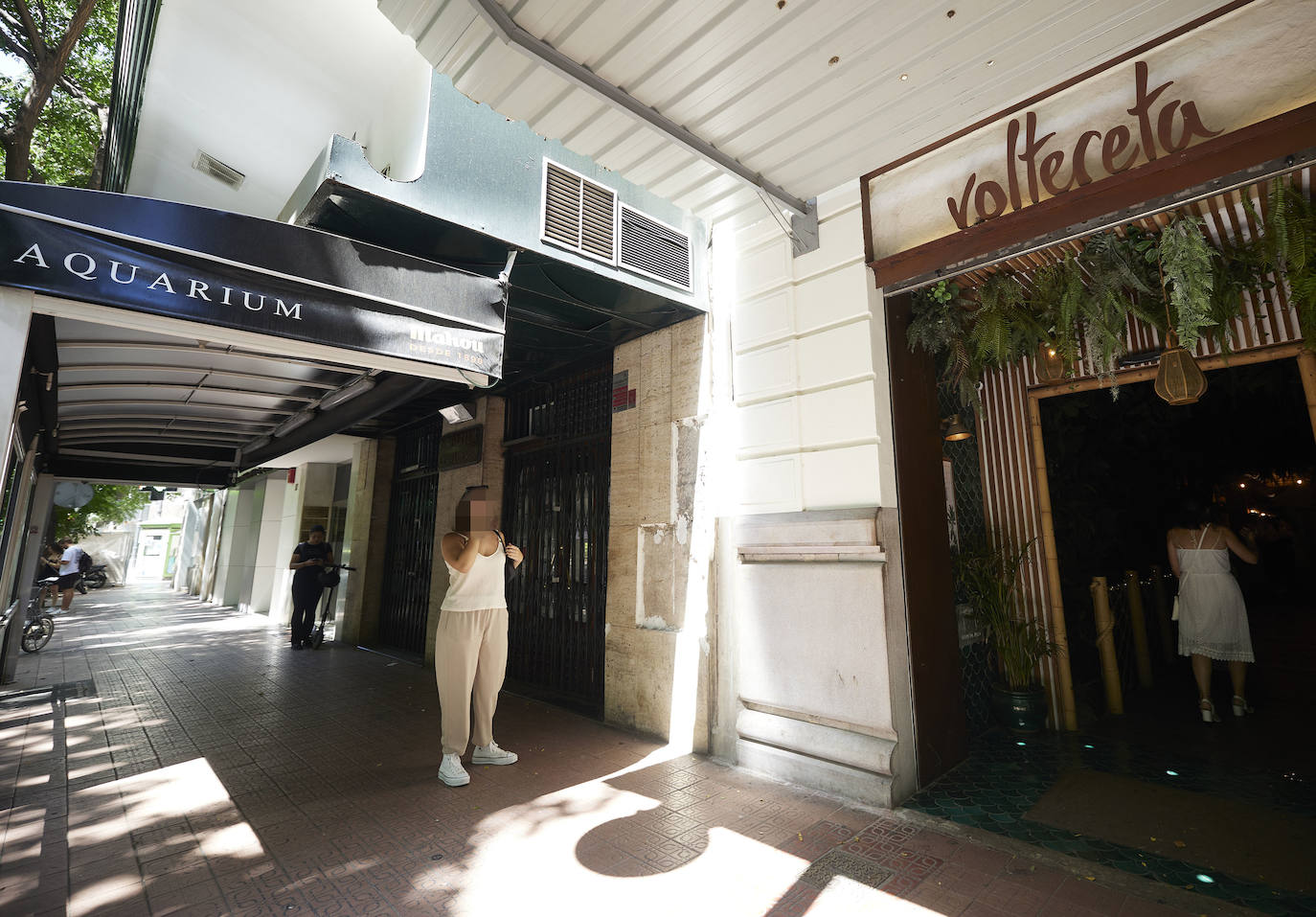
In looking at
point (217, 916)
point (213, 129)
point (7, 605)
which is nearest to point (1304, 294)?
point (217, 916)

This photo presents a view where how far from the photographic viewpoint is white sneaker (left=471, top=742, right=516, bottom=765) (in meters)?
4.40

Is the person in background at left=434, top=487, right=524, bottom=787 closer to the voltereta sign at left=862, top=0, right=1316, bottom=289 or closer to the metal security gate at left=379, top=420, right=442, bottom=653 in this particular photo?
the voltereta sign at left=862, top=0, right=1316, bottom=289

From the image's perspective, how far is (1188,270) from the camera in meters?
3.34

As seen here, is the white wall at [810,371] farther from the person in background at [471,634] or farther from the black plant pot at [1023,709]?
the black plant pot at [1023,709]

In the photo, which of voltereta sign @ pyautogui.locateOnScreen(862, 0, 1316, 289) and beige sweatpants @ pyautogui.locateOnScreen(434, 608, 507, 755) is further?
beige sweatpants @ pyautogui.locateOnScreen(434, 608, 507, 755)

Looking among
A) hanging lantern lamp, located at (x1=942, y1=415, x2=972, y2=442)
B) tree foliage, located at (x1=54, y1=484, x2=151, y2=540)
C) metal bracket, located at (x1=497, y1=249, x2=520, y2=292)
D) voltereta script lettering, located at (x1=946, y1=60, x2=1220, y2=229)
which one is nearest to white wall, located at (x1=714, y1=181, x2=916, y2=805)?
voltereta script lettering, located at (x1=946, y1=60, x2=1220, y2=229)

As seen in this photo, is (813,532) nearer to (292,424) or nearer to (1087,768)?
(1087,768)

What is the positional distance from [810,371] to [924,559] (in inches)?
64.3

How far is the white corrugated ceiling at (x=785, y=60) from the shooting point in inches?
114

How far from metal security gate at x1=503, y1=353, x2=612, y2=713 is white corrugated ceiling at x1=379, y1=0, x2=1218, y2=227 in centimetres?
304

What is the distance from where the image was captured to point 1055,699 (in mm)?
5160

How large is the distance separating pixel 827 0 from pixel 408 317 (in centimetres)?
298

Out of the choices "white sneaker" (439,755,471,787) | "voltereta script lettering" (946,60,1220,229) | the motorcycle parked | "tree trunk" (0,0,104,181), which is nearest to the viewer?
"voltereta script lettering" (946,60,1220,229)

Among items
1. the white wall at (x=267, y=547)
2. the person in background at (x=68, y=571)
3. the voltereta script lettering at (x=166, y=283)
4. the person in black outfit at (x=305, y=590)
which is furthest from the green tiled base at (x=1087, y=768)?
the person in background at (x=68, y=571)
